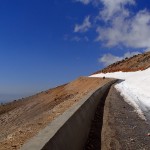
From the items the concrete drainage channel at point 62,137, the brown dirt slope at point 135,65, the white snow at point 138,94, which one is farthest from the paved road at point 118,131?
the brown dirt slope at point 135,65

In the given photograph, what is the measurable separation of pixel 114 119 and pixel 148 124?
4.61 feet

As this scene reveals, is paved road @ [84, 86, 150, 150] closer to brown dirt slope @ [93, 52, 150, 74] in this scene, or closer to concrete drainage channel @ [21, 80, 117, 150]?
concrete drainage channel @ [21, 80, 117, 150]

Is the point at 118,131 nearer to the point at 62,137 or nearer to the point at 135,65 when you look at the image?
the point at 62,137

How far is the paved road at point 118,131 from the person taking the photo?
39.9ft

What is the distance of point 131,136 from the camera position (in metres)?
13.7

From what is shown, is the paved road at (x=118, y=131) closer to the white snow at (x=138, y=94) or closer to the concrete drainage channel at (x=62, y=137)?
the concrete drainage channel at (x=62, y=137)

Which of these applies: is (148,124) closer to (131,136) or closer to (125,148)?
(131,136)

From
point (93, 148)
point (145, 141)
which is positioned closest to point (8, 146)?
point (93, 148)

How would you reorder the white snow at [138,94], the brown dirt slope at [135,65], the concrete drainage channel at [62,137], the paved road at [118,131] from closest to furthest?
the concrete drainage channel at [62,137] → the paved road at [118,131] → the white snow at [138,94] → the brown dirt slope at [135,65]

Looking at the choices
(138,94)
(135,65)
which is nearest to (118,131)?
(138,94)

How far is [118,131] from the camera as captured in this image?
47.2 ft

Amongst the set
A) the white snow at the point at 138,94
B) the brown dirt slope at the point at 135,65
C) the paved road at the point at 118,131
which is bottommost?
the paved road at the point at 118,131

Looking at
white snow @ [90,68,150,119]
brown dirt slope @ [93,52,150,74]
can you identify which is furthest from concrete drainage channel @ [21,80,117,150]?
brown dirt slope @ [93,52,150,74]

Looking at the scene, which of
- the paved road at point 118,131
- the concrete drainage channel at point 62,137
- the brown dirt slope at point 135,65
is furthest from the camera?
the brown dirt slope at point 135,65
